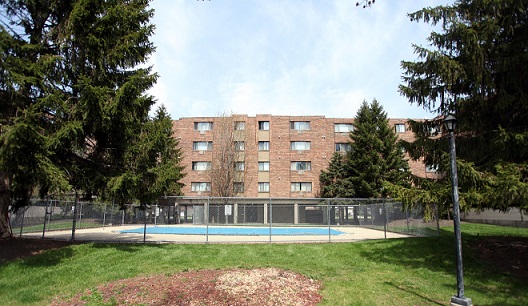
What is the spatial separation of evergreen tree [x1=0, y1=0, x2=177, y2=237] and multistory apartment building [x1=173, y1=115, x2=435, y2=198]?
26.3 m

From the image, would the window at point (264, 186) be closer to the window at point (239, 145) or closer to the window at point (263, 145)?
the window at point (263, 145)

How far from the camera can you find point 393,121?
44125 millimetres

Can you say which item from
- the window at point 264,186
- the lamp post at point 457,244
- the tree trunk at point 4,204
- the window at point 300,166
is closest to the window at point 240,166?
the window at point 264,186

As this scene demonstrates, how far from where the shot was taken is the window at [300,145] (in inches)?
1641

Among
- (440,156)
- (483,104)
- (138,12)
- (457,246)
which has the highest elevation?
(138,12)

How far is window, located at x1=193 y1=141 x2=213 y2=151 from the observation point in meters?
42.2

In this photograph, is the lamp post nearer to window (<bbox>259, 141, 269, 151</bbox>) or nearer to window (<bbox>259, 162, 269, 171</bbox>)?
window (<bbox>259, 162, 269, 171</bbox>)

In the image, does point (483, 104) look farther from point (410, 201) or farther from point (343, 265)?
point (343, 265)

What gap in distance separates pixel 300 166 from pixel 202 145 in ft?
41.4

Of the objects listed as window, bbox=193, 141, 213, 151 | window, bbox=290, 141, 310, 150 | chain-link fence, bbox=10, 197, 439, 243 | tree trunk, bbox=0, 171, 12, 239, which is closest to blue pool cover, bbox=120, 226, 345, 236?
chain-link fence, bbox=10, 197, 439, 243

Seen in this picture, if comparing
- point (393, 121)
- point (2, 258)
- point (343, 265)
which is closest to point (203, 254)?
point (343, 265)

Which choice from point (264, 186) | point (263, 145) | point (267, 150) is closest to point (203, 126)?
point (263, 145)

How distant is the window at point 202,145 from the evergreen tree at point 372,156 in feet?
55.7

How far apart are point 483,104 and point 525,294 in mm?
5417
